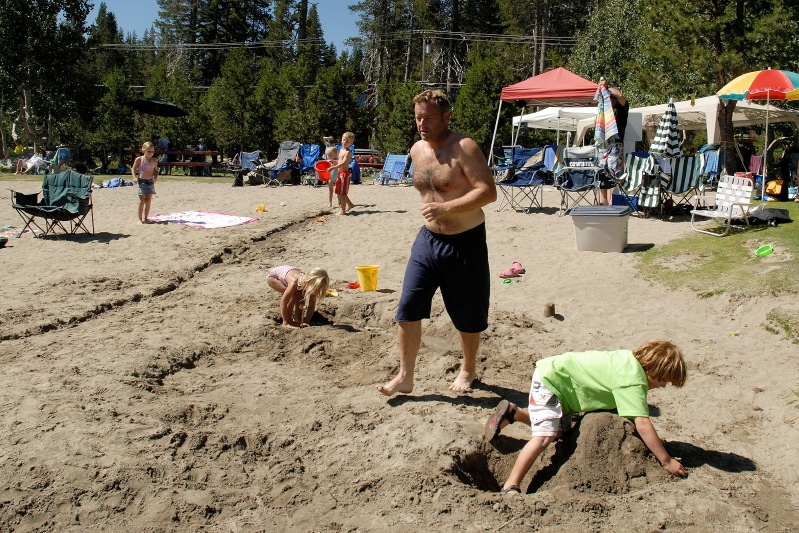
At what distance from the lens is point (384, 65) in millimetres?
44312

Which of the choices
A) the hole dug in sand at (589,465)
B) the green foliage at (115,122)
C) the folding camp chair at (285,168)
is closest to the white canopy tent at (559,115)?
the folding camp chair at (285,168)

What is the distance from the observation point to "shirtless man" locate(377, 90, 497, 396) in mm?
4504

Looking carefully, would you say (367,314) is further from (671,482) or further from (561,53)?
(561,53)

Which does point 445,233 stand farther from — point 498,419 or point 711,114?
point 711,114

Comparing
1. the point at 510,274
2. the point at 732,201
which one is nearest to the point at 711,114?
the point at 732,201

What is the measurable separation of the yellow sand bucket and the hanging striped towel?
608cm

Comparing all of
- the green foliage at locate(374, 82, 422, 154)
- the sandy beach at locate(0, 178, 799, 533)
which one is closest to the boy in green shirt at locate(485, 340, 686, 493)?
the sandy beach at locate(0, 178, 799, 533)

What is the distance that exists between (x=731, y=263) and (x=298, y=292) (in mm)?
4976

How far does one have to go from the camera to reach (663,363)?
3.76m

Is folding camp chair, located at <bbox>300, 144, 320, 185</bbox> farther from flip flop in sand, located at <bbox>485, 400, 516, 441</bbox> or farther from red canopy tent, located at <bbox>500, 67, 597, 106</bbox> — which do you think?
flip flop in sand, located at <bbox>485, 400, 516, 441</bbox>

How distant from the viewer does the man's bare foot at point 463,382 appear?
501 cm

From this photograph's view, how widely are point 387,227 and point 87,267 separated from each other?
16.1 ft

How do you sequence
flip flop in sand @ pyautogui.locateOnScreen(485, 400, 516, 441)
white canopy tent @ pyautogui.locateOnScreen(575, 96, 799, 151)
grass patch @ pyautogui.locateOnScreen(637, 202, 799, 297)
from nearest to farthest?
flip flop in sand @ pyautogui.locateOnScreen(485, 400, 516, 441), grass patch @ pyautogui.locateOnScreen(637, 202, 799, 297), white canopy tent @ pyautogui.locateOnScreen(575, 96, 799, 151)

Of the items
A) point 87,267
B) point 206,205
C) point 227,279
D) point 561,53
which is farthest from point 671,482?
point 561,53
